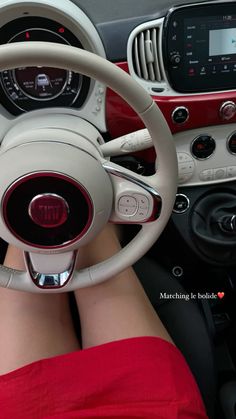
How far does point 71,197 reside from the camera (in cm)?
62

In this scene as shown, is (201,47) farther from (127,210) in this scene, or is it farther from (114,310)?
(114,310)

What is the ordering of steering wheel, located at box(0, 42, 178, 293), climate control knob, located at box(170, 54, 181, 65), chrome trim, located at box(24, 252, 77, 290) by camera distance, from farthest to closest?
climate control knob, located at box(170, 54, 181, 65) → chrome trim, located at box(24, 252, 77, 290) → steering wheel, located at box(0, 42, 178, 293)

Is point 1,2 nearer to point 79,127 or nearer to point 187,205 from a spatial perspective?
point 79,127

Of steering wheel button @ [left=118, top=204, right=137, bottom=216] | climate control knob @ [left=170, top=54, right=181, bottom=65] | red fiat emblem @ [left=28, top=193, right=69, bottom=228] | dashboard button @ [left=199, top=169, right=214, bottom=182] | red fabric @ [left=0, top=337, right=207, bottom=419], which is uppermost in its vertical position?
climate control knob @ [left=170, top=54, right=181, bottom=65]

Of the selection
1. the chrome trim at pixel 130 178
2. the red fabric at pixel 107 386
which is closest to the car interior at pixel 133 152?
the chrome trim at pixel 130 178

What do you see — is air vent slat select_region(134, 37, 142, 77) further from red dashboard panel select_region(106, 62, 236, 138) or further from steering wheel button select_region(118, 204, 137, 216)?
steering wheel button select_region(118, 204, 137, 216)

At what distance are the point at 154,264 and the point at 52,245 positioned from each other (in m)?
0.35

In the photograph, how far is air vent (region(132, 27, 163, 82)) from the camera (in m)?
0.81

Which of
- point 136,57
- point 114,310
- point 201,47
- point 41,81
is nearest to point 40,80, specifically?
point 41,81

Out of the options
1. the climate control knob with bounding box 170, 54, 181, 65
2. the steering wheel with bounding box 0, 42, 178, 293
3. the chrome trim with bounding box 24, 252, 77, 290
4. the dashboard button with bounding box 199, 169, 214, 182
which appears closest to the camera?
the steering wheel with bounding box 0, 42, 178, 293

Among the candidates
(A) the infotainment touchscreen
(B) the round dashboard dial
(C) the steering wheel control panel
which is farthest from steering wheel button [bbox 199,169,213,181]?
(B) the round dashboard dial

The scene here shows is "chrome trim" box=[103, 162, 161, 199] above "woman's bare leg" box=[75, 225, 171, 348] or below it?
above

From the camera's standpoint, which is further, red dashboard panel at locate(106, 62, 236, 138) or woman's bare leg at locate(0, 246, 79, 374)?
red dashboard panel at locate(106, 62, 236, 138)

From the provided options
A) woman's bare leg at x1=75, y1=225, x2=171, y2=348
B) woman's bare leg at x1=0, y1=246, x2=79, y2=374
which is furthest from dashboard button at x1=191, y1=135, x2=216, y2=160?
woman's bare leg at x1=0, y1=246, x2=79, y2=374
